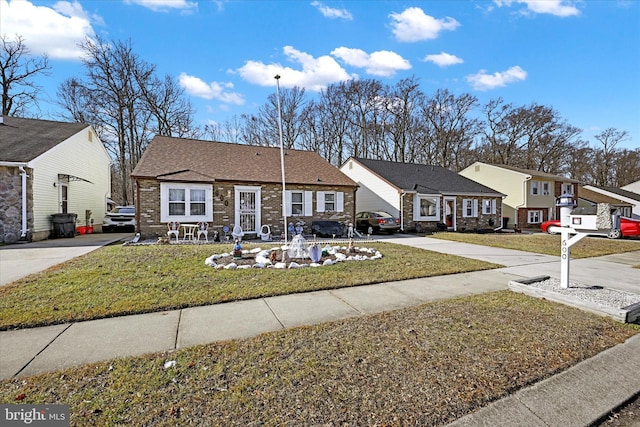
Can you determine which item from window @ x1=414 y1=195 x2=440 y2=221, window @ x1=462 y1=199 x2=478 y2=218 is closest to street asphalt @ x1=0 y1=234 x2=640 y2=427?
window @ x1=414 y1=195 x2=440 y2=221

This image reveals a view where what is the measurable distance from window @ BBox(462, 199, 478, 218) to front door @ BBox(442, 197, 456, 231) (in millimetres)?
988

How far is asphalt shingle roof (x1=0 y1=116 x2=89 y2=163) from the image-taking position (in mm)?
12148

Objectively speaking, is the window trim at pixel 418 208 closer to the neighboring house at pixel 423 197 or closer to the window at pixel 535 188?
the neighboring house at pixel 423 197

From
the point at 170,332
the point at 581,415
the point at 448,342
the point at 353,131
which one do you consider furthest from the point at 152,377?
the point at 353,131

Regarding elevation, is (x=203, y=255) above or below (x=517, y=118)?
below

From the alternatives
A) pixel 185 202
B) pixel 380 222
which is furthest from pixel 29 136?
pixel 380 222

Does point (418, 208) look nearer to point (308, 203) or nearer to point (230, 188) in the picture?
point (308, 203)

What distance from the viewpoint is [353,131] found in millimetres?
31812

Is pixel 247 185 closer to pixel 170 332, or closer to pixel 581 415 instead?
pixel 170 332

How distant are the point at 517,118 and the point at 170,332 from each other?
4027 cm

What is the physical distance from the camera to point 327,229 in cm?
1485

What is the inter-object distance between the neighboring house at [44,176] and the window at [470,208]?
2385cm

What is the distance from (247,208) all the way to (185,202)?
110 inches

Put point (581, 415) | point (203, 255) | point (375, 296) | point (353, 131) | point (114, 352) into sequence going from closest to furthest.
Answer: point (581, 415) < point (114, 352) < point (375, 296) < point (203, 255) < point (353, 131)
